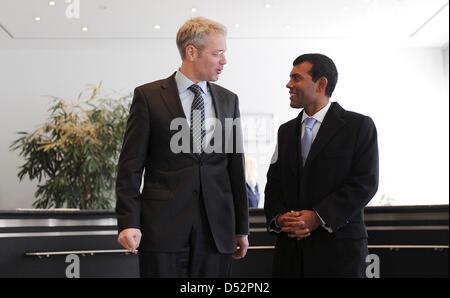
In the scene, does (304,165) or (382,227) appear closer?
(304,165)

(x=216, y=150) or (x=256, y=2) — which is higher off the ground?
(x=256, y=2)

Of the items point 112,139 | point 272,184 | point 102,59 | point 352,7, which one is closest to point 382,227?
point 272,184

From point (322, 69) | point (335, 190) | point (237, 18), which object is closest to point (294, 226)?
point (335, 190)

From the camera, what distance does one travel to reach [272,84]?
34.8 feet

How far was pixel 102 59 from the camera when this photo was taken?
10344 mm

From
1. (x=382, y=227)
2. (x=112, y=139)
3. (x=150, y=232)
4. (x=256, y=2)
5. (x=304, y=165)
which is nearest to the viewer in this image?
(x=150, y=232)

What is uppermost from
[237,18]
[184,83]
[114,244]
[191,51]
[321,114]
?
[237,18]

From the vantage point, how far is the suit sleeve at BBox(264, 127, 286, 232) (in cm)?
296

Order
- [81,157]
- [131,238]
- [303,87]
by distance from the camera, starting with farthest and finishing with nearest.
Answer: [81,157], [303,87], [131,238]

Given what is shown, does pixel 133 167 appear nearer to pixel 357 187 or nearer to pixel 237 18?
pixel 357 187

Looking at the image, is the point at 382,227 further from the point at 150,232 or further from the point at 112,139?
the point at 112,139

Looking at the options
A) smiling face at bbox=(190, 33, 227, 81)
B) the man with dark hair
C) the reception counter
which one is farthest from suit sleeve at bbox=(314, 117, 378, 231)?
the reception counter

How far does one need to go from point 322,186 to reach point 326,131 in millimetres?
237
